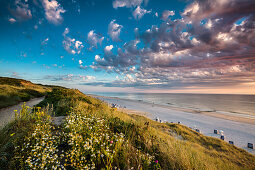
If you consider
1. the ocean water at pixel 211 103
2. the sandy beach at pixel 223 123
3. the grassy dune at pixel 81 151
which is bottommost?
the ocean water at pixel 211 103

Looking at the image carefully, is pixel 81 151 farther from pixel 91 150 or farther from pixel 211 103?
pixel 211 103

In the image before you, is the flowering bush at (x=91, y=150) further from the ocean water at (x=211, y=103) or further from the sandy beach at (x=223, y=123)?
the ocean water at (x=211, y=103)

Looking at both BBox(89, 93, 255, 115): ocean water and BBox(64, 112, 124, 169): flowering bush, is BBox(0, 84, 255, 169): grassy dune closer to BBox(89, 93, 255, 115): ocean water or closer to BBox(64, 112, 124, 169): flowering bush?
BBox(64, 112, 124, 169): flowering bush

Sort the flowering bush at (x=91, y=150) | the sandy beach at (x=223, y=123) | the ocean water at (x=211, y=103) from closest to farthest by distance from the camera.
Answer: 1. the flowering bush at (x=91, y=150)
2. the sandy beach at (x=223, y=123)
3. the ocean water at (x=211, y=103)

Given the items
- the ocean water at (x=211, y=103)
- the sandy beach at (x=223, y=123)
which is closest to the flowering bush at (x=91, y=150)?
the sandy beach at (x=223, y=123)

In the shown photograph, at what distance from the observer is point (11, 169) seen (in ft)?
8.31

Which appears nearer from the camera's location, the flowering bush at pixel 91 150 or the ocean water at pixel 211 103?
the flowering bush at pixel 91 150

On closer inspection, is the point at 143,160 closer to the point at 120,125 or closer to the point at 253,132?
the point at 120,125

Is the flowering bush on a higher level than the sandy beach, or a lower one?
higher

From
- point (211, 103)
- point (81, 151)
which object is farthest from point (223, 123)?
point (211, 103)

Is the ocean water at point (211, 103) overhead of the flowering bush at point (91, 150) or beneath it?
beneath

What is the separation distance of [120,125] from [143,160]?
2.46 m

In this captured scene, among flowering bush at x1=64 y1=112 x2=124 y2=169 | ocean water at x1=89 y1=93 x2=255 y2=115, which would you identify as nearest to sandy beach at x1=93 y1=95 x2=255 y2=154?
ocean water at x1=89 y1=93 x2=255 y2=115

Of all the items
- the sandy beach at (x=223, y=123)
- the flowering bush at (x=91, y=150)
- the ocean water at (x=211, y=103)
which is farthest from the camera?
the ocean water at (x=211, y=103)
